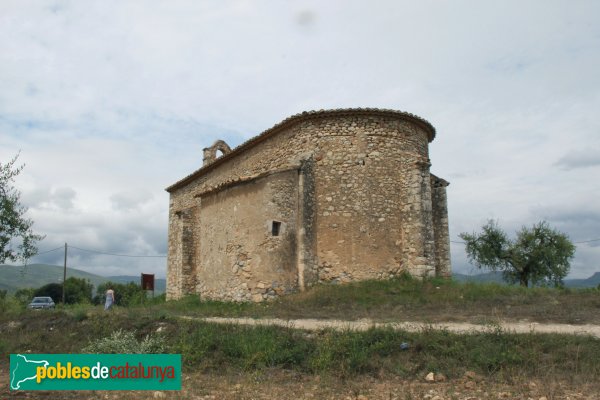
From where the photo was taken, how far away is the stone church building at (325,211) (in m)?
14.5

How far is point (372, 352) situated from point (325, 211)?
7955 mm

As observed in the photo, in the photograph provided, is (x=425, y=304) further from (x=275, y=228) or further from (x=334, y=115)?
(x=334, y=115)

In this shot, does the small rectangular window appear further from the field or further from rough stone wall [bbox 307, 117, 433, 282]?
the field

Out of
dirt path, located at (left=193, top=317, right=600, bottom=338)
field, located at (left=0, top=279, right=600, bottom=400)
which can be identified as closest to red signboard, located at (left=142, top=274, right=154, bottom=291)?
field, located at (left=0, top=279, right=600, bottom=400)

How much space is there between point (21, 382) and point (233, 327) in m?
3.85

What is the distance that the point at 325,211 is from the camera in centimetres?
1532

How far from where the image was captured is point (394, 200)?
15.6 meters

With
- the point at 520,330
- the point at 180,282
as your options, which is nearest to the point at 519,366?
the point at 520,330

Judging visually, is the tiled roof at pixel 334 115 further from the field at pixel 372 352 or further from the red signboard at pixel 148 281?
the red signboard at pixel 148 281

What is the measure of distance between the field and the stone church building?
260cm

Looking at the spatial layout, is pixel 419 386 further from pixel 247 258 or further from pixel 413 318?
pixel 247 258

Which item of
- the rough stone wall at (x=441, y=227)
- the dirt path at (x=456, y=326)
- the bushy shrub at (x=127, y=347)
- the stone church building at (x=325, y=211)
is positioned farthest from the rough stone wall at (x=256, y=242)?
the rough stone wall at (x=441, y=227)

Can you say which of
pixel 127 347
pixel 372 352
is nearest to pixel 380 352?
pixel 372 352

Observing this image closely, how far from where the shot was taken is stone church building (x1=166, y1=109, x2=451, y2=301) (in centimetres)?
1448
